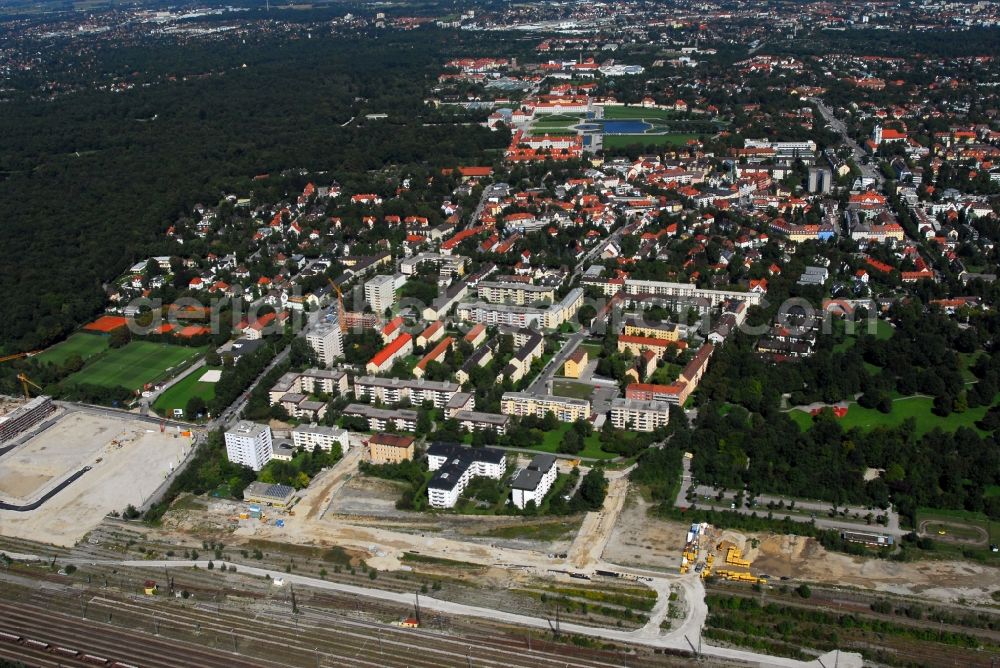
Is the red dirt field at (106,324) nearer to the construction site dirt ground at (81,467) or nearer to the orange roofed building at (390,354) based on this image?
the construction site dirt ground at (81,467)

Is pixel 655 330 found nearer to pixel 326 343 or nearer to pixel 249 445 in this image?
pixel 326 343

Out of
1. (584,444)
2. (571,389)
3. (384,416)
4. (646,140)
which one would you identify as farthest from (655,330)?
(646,140)

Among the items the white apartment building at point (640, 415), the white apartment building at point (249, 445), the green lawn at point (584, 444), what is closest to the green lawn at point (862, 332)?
the white apartment building at point (640, 415)

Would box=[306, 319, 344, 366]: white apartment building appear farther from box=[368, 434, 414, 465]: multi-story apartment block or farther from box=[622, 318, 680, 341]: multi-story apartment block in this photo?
box=[622, 318, 680, 341]: multi-story apartment block

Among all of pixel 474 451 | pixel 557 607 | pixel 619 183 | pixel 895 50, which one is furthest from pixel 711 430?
pixel 895 50

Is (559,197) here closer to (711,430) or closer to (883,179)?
(883,179)
